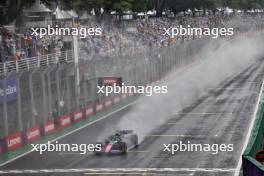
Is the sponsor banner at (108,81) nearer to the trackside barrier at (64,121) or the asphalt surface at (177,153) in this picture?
the asphalt surface at (177,153)

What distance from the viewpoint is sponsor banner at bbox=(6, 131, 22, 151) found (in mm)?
31172

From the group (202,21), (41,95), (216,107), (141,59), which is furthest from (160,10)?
(41,95)

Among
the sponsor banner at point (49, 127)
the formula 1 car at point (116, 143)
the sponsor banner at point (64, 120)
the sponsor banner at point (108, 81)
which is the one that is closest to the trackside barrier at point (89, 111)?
the sponsor banner at point (64, 120)

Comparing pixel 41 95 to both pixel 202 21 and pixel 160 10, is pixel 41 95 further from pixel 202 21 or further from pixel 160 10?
pixel 160 10

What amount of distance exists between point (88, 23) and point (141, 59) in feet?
19.5

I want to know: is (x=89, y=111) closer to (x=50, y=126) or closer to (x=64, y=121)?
(x=64, y=121)

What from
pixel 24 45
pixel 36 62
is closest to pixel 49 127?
pixel 36 62

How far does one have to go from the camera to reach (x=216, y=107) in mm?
47094

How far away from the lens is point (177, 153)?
31.0 metres

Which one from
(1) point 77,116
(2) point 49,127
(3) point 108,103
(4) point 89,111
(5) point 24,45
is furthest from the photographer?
(3) point 108,103

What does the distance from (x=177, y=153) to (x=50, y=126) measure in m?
7.55

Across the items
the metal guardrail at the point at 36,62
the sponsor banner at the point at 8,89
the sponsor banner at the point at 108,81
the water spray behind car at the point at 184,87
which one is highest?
the metal guardrail at the point at 36,62

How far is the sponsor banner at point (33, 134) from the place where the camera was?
1296 inches

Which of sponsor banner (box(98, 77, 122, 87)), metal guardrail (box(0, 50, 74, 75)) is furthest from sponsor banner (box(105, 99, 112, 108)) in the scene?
metal guardrail (box(0, 50, 74, 75))
